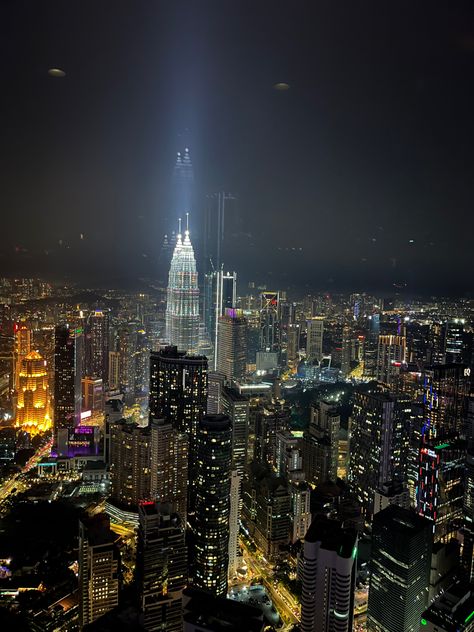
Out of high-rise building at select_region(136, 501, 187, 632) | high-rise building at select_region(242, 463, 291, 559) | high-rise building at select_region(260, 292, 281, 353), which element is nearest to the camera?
high-rise building at select_region(136, 501, 187, 632)

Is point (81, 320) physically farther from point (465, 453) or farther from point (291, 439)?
point (465, 453)

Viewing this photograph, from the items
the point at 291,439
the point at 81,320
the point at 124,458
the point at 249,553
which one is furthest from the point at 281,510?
the point at 81,320

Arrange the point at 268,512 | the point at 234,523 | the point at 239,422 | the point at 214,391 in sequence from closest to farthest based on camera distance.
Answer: the point at 234,523, the point at 268,512, the point at 239,422, the point at 214,391

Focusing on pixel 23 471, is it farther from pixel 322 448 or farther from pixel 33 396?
pixel 322 448

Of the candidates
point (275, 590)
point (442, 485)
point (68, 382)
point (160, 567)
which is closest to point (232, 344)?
point (68, 382)

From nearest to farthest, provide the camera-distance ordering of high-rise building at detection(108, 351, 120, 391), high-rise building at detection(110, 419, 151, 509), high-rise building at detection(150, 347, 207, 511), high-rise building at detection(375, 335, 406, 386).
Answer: high-rise building at detection(110, 419, 151, 509), high-rise building at detection(150, 347, 207, 511), high-rise building at detection(375, 335, 406, 386), high-rise building at detection(108, 351, 120, 391)

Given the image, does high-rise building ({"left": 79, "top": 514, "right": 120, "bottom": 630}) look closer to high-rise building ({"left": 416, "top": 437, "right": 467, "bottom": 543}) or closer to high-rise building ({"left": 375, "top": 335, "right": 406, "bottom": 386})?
high-rise building ({"left": 416, "top": 437, "right": 467, "bottom": 543})

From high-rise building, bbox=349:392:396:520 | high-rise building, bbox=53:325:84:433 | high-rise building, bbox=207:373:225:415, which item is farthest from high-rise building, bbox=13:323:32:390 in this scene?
high-rise building, bbox=349:392:396:520
